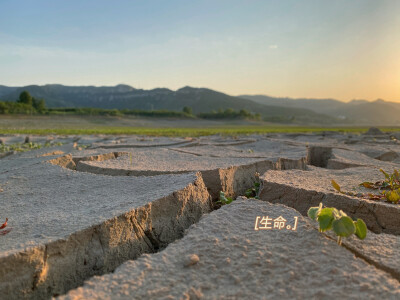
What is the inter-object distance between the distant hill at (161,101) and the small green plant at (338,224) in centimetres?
4882

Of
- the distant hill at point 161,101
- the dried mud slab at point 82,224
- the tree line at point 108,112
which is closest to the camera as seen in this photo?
the dried mud slab at point 82,224

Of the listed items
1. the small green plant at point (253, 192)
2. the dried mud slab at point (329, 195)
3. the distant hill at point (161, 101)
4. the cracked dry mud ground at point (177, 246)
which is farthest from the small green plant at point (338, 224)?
the distant hill at point (161, 101)

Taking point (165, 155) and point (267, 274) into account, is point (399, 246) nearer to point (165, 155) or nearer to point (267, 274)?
point (267, 274)

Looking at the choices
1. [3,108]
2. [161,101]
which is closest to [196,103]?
[161,101]

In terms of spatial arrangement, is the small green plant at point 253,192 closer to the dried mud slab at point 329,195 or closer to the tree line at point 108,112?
the dried mud slab at point 329,195

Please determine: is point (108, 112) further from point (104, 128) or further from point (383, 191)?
point (383, 191)

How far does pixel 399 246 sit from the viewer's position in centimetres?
156

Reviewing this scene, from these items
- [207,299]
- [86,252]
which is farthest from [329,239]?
[86,252]

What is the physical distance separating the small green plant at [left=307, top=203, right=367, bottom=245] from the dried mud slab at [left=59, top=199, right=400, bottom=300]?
0.06 meters

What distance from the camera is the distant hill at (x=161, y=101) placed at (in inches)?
2999

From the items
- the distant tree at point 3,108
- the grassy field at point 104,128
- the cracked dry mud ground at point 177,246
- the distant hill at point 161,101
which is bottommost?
the grassy field at point 104,128

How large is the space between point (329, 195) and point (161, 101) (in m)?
89.2

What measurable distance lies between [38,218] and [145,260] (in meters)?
0.82

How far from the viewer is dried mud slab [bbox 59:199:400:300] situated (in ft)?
3.76
